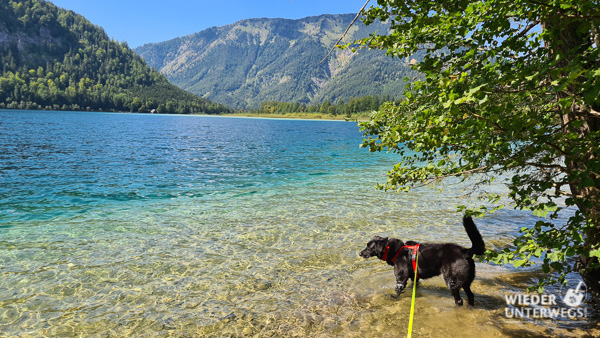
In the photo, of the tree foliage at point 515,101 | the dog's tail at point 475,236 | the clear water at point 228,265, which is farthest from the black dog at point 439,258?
the tree foliage at point 515,101

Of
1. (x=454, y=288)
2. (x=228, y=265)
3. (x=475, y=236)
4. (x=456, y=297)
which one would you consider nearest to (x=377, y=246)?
(x=454, y=288)

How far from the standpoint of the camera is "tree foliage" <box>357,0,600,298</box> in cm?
340

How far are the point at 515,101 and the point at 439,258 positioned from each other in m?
3.38

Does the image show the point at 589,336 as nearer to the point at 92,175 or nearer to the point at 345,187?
the point at 345,187

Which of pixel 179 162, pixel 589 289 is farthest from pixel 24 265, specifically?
pixel 179 162

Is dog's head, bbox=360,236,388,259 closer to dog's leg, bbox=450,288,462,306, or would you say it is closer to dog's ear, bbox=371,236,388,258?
dog's ear, bbox=371,236,388,258

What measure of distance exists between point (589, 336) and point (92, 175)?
27.9 metres

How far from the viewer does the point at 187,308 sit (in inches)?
277

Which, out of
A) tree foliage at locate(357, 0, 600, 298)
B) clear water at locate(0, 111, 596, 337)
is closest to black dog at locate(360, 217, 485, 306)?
clear water at locate(0, 111, 596, 337)

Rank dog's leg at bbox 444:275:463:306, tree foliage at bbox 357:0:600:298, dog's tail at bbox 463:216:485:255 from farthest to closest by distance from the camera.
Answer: dog's leg at bbox 444:275:463:306 → dog's tail at bbox 463:216:485:255 → tree foliage at bbox 357:0:600:298

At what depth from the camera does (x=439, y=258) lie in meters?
7.02

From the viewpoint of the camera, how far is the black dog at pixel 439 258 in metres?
6.54

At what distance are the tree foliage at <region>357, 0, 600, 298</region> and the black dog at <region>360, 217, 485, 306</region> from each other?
Answer: 67.6 inches

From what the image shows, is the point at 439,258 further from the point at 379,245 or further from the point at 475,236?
the point at 379,245
